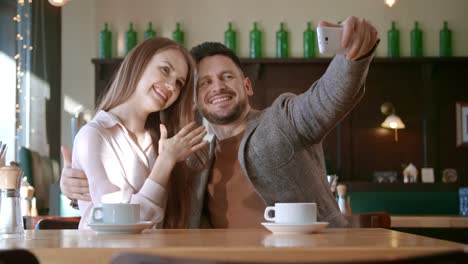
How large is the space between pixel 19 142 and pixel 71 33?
1991 mm

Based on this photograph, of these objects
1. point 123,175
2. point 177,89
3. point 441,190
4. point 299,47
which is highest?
point 299,47

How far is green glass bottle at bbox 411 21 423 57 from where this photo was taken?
28.2ft

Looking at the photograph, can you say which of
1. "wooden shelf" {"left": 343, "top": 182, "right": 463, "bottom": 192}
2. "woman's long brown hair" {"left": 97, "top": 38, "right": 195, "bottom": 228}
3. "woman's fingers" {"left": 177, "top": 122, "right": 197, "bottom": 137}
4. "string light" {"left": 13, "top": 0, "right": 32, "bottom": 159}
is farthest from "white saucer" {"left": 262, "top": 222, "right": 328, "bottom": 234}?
"wooden shelf" {"left": 343, "top": 182, "right": 463, "bottom": 192}

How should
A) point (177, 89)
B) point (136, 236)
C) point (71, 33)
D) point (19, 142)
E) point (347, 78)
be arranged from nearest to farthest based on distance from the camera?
point (136, 236) < point (347, 78) < point (177, 89) < point (19, 142) < point (71, 33)

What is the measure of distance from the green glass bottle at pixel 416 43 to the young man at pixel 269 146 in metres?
6.08

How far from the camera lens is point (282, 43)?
8.68 m

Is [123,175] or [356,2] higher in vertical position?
[356,2]

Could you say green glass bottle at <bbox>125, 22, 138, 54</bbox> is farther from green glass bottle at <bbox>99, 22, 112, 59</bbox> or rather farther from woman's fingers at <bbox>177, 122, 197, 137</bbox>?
woman's fingers at <bbox>177, 122, 197, 137</bbox>

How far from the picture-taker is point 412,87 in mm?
8664

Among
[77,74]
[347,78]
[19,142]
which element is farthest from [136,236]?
[77,74]

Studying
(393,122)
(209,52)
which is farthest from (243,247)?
(393,122)

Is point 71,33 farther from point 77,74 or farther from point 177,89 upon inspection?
point 177,89

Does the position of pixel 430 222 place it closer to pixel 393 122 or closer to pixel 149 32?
pixel 393 122

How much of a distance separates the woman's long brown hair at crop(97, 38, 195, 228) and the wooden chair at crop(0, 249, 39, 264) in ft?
4.54
